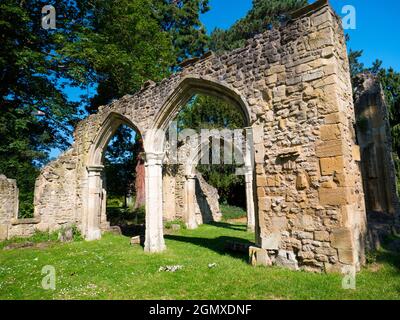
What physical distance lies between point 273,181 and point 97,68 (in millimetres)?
11981

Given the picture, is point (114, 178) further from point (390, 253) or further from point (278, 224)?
point (390, 253)

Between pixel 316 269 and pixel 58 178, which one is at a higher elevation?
pixel 58 178

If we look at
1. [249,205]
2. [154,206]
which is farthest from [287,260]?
[249,205]

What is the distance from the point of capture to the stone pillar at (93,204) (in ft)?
31.9

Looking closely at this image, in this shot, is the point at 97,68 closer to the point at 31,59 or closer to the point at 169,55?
the point at 31,59

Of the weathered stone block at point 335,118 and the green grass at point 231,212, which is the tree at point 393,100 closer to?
the green grass at point 231,212

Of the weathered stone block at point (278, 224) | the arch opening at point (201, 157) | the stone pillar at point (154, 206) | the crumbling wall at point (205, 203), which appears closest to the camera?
the weathered stone block at point (278, 224)

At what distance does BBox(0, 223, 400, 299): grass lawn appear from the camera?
12.1 feet

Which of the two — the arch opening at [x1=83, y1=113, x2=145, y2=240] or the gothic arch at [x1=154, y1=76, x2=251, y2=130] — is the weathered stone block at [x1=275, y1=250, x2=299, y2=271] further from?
the arch opening at [x1=83, y1=113, x2=145, y2=240]

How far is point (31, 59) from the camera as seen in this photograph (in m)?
11.7

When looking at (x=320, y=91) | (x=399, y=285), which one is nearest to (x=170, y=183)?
(x=320, y=91)

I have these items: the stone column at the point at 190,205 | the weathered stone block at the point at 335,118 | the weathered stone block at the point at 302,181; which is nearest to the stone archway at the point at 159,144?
the weathered stone block at the point at 335,118

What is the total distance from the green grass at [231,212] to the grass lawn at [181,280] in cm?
1105

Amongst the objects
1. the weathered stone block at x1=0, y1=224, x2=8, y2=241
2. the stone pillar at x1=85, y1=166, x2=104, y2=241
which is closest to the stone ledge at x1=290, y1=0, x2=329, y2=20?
the stone pillar at x1=85, y1=166, x2=104, y2=241
